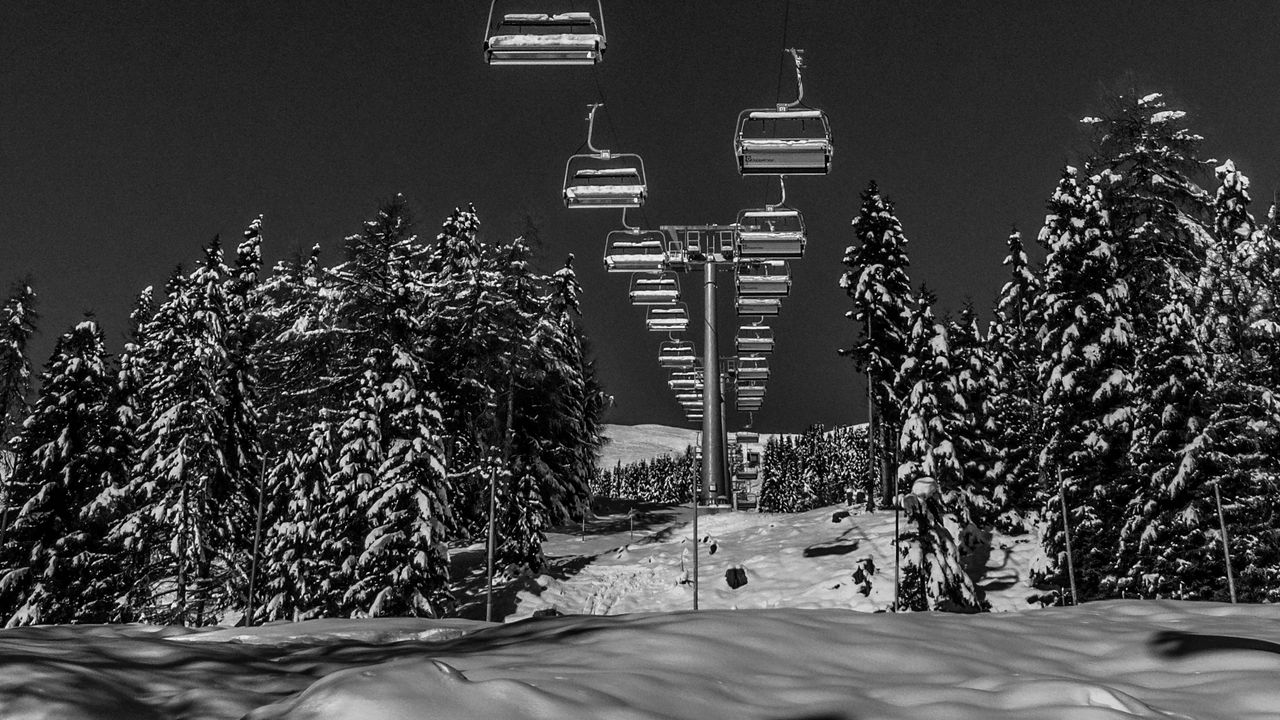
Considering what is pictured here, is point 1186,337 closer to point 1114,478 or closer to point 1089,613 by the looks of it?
point 1114,478

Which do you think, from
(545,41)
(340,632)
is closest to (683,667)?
(340,632)

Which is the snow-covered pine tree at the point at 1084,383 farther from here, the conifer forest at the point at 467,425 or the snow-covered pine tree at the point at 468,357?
the snow-covered pine tree at the point at 468,357

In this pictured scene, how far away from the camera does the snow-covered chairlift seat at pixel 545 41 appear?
14477 millimetres

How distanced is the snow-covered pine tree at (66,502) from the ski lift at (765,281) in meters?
23.0

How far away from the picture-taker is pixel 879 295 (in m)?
40.3

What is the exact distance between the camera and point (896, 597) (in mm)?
27344

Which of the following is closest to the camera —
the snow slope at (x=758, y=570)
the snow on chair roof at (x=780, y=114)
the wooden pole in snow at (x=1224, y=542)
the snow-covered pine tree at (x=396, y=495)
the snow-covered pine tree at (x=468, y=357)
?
the snow on chair roof at (x=780, y=114)

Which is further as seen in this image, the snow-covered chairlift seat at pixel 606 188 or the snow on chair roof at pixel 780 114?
the snow-covered chairlift seat at pixel 606 188

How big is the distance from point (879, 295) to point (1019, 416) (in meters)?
8.85

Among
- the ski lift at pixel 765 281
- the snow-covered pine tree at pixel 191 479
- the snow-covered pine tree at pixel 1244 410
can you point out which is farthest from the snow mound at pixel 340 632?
the ski lift at pixel 765 281

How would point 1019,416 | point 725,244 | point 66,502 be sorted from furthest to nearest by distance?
point 725,244 < point 1019,416 < point 66,502

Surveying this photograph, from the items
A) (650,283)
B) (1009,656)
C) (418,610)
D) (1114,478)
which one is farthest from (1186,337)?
(1009,656)

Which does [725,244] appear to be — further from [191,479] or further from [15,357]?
[15,357]

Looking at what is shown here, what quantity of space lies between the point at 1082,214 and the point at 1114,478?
9.02 metres
